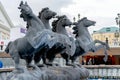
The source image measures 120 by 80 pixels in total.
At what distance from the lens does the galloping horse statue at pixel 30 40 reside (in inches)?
306

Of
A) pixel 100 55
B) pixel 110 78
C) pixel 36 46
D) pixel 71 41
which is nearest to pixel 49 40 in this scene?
pixel 36 46

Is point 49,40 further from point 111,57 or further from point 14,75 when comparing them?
point 111,57

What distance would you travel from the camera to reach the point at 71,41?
973cm

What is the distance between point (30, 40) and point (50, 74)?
1148 mm

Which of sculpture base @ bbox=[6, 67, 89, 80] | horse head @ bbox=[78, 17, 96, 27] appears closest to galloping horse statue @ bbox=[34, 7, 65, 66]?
sculpture base @ bbox=[6, 67, 89, 80]

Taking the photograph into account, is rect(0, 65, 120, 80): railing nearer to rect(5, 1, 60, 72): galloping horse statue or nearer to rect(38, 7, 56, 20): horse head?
rect(38, 7, 56, 20): horse head

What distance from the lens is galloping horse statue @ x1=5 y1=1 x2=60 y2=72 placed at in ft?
25.5

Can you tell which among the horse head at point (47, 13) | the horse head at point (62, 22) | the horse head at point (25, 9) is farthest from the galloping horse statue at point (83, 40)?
the horse head at point (25, 9)

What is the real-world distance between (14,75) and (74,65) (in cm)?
367

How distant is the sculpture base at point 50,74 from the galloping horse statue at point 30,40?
310 millimetres

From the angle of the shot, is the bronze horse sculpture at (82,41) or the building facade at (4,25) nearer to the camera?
the bronze horse sculpture at (82,41)

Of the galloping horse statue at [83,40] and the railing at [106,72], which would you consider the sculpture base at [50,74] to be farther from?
the railing at [106,72]

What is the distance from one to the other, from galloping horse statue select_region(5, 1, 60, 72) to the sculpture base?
1.02ft

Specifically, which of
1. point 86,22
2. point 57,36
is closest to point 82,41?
point 86,22
